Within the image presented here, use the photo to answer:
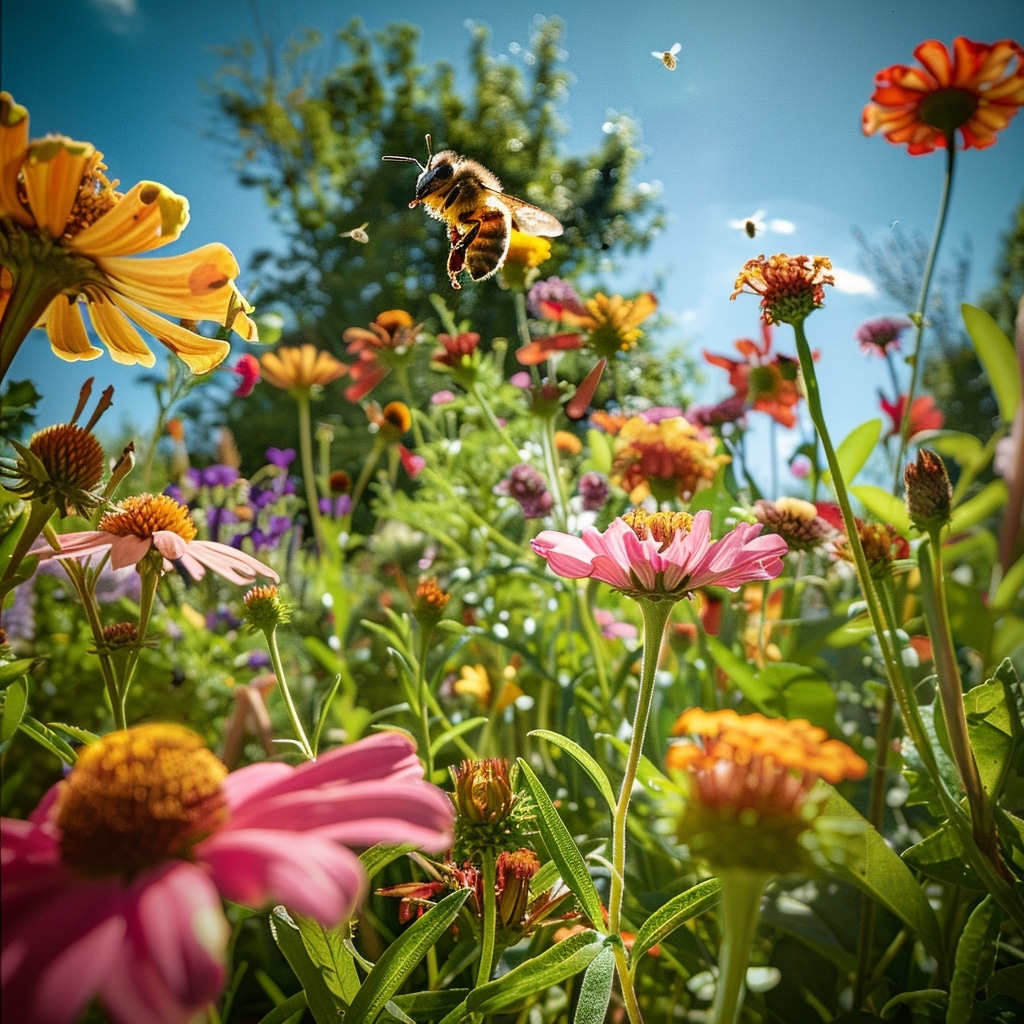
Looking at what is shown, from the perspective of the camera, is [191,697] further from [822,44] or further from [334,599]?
[822,44]

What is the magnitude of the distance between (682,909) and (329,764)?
0.16 meters

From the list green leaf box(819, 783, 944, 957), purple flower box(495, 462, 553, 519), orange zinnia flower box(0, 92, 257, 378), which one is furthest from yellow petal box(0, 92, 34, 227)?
purple flower box(495, 462, 553, 519)

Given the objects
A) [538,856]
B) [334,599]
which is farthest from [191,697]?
[538,856]

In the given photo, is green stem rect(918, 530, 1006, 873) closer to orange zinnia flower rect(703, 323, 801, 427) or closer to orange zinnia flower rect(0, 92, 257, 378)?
orange zinnia flower rect(0, 92, 257, 378)

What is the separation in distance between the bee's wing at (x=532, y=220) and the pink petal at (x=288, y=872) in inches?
21.3

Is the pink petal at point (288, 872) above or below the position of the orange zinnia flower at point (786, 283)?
below

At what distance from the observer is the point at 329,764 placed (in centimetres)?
19

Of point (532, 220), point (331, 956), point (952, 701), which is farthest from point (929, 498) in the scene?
point (532, 220)

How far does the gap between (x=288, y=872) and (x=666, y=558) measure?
172mm

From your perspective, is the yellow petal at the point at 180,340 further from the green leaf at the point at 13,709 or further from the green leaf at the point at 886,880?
the green leaf at the point at 886,880

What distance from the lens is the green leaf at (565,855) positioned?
0.25 metres

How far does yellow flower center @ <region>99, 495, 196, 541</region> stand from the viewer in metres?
0.33

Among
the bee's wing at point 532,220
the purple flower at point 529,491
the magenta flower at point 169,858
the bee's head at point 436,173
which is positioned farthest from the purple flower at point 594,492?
the magenta flower at point 169,858

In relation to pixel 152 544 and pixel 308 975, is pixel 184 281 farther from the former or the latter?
pixel 308 975
